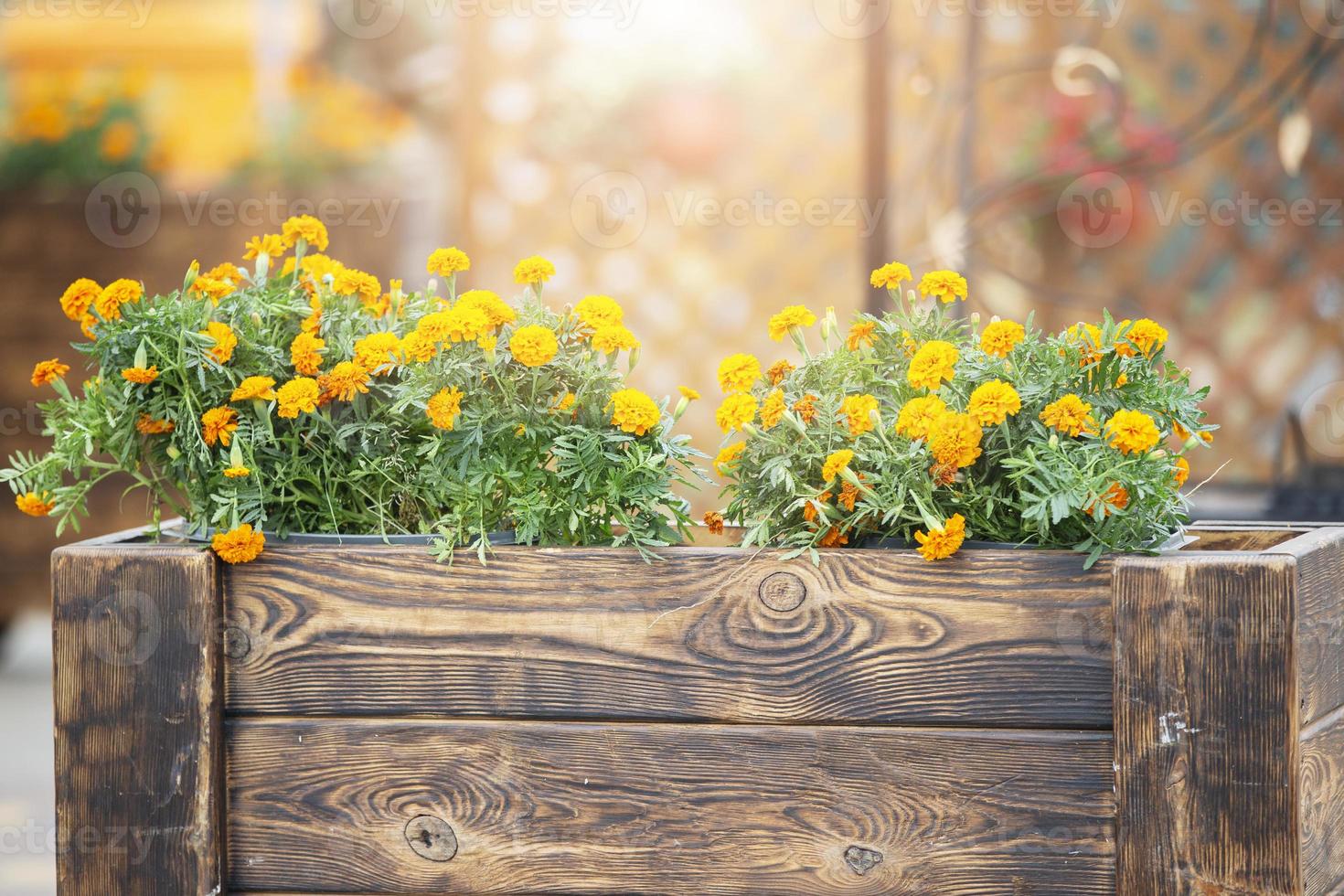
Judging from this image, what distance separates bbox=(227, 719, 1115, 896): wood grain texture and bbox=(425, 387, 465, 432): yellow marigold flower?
26cm

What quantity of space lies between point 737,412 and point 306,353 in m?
0.39

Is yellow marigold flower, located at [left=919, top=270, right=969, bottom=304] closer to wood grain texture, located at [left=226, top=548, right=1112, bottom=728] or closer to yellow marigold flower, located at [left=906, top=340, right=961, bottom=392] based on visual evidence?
yellow marigold flower, located at [left=906, top=340, right=961, bottom=392]

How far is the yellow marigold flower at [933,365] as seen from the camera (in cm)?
103

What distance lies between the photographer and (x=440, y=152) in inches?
191

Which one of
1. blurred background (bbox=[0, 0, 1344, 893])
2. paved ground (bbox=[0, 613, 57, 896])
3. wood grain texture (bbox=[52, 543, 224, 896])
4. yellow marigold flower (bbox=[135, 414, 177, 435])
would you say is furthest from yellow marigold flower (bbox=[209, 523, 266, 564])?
Answer: blurred background (bbox=[0, 0, 1344, 893])

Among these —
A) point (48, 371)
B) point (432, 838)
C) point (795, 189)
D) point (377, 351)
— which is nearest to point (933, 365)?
point (377, 351)

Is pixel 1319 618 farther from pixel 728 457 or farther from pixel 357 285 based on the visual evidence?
pixel 357 285

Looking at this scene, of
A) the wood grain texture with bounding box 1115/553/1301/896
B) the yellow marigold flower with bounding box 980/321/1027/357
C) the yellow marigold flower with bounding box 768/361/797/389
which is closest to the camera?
the wood grain texture with bounding box 1115/553/1301/896

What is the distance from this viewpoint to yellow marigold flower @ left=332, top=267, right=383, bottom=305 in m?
1.19

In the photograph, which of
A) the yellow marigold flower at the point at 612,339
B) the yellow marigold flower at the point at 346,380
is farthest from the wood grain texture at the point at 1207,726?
the yellow marigold flower at the point at 346,380

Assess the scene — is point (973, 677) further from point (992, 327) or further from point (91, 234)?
point (91, 234)

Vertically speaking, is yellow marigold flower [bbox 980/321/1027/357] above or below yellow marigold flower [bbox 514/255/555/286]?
below

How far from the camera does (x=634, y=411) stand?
3.47ft

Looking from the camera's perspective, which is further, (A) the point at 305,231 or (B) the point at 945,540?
(A) the point at 305,231
